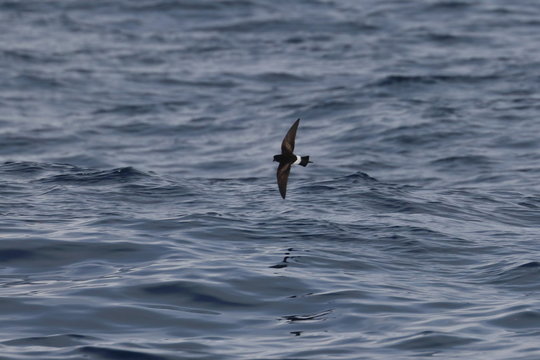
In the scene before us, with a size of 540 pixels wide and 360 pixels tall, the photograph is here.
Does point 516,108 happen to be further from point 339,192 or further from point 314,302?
point 314,302

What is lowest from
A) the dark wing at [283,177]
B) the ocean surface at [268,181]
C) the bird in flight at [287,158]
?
the ocean surface at [268,181]

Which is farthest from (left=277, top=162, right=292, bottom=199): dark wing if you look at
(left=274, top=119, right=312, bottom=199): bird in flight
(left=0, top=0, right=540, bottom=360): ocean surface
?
(left=0, top=0, right=540, bottom=360): ocean surface

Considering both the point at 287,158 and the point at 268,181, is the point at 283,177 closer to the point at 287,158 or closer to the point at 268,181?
the point at 287,158

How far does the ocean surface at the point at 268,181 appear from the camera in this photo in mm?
9656

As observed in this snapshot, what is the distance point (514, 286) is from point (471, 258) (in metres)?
1.10

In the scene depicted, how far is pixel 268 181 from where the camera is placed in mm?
16375

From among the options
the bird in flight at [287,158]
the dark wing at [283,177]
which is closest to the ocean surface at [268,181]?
the dark wing at [283,177]

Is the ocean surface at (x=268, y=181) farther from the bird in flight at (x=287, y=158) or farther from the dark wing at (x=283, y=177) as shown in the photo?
the bird in flight at (x=287, y=158)

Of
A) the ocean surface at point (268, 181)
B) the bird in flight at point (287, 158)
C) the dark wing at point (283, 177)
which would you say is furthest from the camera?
the bird in flight at point (287, 158)

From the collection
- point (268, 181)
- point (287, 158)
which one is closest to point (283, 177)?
point (287, 158)

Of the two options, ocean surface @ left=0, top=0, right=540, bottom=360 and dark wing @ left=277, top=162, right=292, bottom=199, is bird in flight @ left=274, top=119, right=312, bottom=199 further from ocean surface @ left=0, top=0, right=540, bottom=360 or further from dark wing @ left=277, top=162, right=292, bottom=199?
ocean surface @ left=0, top=0, right=540, bottom=360

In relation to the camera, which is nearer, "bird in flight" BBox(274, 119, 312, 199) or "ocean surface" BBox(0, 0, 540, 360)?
"ocean surface" BBox(0, 0, 540, 360)

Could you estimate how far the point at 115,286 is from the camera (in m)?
10.5

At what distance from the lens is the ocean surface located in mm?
9656
